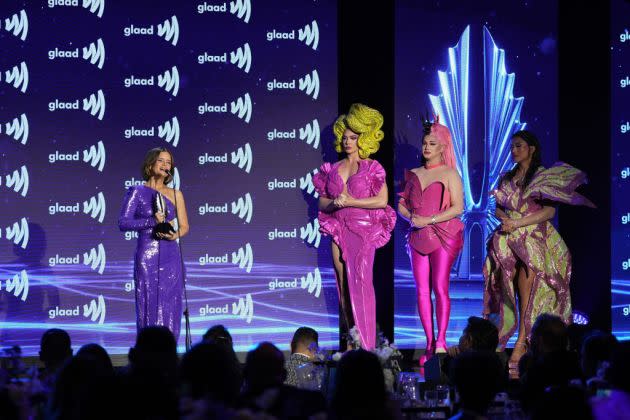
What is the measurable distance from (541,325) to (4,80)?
474cm

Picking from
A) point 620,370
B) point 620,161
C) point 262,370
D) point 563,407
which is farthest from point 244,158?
point 563,407

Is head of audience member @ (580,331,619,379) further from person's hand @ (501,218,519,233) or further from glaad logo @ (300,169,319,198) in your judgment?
glaad logo @ (300,169,319,198)

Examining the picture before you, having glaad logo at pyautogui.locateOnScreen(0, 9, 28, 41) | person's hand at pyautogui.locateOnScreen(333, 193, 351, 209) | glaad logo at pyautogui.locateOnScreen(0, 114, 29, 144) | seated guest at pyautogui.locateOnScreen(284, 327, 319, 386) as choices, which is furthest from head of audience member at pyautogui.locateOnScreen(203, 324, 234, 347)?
glaad logo at pyautogui.locateOnScreen(0, 9, 28, 41)

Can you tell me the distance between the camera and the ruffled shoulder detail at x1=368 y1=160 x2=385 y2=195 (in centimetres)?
700

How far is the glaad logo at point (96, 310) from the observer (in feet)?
25.1

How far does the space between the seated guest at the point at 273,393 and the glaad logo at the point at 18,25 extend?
5065 mm

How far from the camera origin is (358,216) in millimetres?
6980

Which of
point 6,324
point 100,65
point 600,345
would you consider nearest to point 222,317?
point 6,324

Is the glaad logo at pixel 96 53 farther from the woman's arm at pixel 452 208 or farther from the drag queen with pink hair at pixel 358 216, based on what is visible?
the woman's arm at pixel 452 208

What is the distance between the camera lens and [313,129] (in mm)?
8000

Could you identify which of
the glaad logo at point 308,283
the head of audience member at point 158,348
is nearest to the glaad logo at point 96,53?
the glaad logo at point 308,283

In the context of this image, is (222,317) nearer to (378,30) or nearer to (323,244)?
(323,244)

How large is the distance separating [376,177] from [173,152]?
1.73 meters

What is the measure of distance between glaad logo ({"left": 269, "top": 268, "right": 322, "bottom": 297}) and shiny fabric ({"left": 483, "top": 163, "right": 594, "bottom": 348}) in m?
1.40
